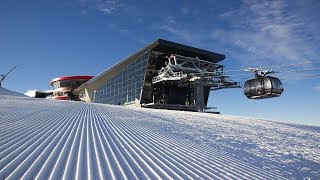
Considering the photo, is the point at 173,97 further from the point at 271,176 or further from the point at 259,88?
the point at 271,176

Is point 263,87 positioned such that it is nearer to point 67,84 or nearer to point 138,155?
point 138,155

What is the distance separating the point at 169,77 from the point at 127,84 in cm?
1120

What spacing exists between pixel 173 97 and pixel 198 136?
43.2 metres

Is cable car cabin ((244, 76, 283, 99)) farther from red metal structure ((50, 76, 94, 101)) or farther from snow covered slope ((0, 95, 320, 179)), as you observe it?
red metal structure ((50, 76, 94, 101))

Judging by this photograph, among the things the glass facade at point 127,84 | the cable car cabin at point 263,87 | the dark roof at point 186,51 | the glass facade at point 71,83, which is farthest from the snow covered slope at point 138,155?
the glass facade at point 71,83

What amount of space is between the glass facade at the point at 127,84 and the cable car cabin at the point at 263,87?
3090 centimetres

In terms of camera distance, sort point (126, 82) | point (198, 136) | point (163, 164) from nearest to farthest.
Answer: point (163, 164)
point (198, 136)
point (126, 82)

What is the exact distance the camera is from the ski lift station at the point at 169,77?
163 feet

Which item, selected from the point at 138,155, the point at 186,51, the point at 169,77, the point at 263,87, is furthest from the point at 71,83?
the point at 138,155

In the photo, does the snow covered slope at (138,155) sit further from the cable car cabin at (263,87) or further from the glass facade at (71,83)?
the glass facade at (71,83)

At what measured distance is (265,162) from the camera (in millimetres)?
7715

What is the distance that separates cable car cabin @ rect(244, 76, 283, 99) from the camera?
21422 millimetres

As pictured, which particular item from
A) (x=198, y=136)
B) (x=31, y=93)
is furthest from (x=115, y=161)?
(x=31, y=93)

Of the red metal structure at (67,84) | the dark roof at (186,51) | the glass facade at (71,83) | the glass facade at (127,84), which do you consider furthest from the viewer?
the glass facade at (71,83)
